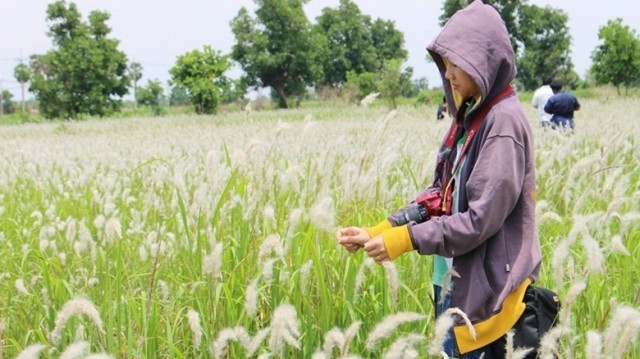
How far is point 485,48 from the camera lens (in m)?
1.72

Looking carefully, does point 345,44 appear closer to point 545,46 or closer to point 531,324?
point 545,46

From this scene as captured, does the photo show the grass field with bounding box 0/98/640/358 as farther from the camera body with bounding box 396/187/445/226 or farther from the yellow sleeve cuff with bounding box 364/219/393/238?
the camera body with bounding box 396/187/445/226

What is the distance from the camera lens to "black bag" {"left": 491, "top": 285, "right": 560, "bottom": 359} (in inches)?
69.9

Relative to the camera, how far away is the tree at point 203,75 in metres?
34.2

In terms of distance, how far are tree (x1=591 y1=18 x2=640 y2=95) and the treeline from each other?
6 centimetres

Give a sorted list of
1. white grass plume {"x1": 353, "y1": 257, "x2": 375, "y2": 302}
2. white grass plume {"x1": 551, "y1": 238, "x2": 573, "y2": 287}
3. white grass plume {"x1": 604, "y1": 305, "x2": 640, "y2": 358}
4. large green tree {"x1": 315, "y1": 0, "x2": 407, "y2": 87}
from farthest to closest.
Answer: large green tree {"x1": 315, "y1": 0, "x2": 407, "y2": 87} → white grass plume {"x1": 353, "y1": 257, "x2": 375, "y2": 302} → white grass plume {"x1": 551, "y1": 238, "x2": 573, "y2": 287} → white grass plume {"x1": 604, "y1": 305, "x2": 640, "y2": 358}

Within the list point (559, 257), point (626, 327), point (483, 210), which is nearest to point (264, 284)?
point (483, 210)

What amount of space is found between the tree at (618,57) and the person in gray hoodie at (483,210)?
128 feet

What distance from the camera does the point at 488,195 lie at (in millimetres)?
1640

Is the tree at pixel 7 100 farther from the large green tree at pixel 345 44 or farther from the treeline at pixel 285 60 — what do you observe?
the large green tree at pixel 345 44

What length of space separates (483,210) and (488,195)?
4cm

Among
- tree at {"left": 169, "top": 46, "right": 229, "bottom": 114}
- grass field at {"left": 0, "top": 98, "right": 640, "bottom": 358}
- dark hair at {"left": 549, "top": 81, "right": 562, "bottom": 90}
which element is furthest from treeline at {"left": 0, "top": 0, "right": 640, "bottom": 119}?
grass field at {"left": 0, "top": 98, "right": 640, "bottom": 358}

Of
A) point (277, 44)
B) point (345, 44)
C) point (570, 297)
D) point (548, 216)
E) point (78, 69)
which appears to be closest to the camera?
point (570, 297)

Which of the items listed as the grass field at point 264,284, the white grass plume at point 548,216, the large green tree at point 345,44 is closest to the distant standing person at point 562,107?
the grass field at point 264,284
